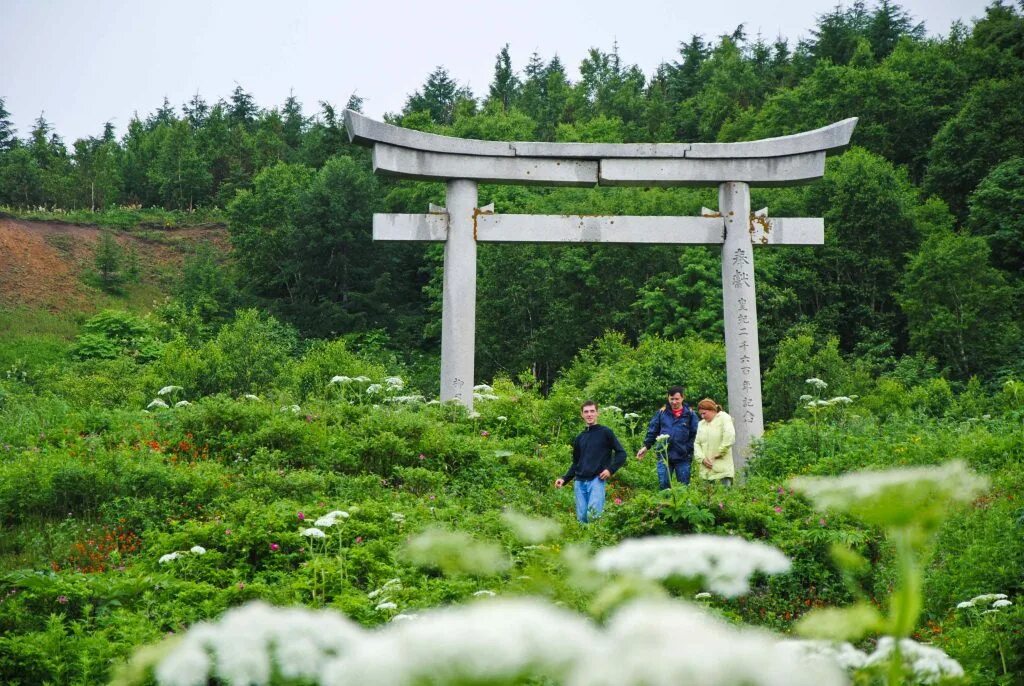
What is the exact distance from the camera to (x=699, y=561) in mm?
2439

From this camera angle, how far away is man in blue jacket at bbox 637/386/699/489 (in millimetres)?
11461

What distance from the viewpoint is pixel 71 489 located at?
1068cm

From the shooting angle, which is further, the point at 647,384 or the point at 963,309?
the point at 963,309

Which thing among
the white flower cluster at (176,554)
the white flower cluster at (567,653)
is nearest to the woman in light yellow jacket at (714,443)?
the white flower cluster at (176,554)

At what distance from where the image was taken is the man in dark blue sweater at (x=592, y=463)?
10320 mm

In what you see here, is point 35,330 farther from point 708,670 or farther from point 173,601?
point 708,670

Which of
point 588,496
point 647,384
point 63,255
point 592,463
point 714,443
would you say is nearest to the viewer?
point 592,463

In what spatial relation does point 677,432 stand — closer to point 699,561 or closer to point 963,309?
point 699,561

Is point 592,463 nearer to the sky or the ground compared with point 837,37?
nearer to the ground

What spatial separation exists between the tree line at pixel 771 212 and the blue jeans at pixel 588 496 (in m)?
20.0

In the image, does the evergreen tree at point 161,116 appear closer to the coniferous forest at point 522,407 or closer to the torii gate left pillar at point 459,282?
the coniferous forest at point 522,407

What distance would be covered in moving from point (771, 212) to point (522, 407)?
72.1ft

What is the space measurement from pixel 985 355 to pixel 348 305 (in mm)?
21573

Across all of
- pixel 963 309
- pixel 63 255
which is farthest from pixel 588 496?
Result: pixel 63 255
